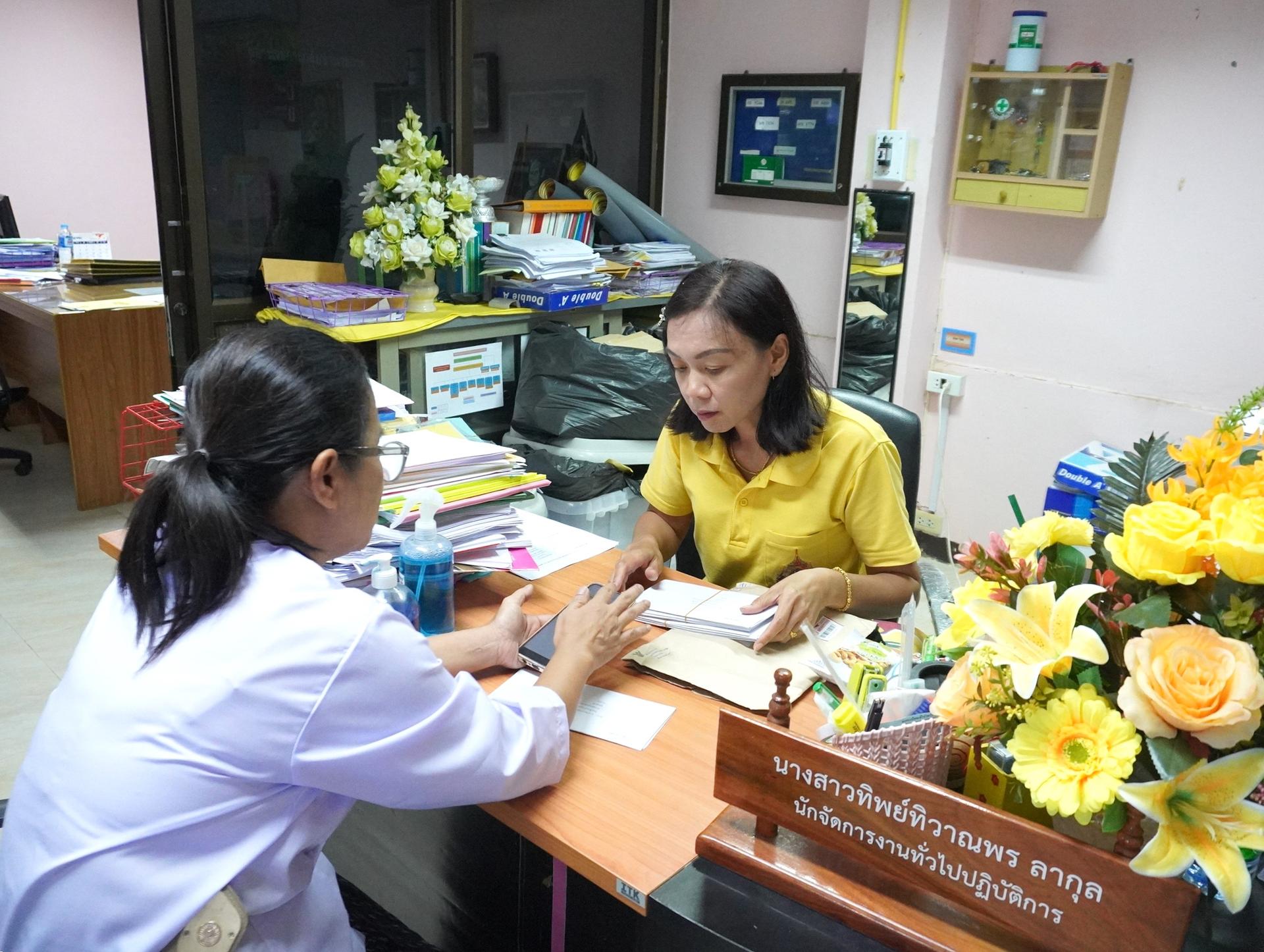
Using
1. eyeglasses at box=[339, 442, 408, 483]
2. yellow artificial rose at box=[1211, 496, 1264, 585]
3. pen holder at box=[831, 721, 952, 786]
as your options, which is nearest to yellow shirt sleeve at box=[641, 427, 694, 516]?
eyeglasses at box=[339, 442, 408, 483]

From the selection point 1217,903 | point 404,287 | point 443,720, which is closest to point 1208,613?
point 1217,903

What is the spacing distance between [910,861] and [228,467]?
0.77 m

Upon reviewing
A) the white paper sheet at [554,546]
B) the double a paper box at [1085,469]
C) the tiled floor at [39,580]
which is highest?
the white paper sheet at [554,546]

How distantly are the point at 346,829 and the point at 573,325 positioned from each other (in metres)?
2.05

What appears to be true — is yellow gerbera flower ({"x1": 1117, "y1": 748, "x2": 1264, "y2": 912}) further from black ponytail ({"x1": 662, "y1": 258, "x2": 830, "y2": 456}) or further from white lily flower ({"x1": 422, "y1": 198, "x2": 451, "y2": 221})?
white lily flower ({"x1": 422, "y1": 198, "x2": 451, "y2": 221})

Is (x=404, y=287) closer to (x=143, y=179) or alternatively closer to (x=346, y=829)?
(x=346, y=829)

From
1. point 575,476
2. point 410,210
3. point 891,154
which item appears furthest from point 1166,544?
point 891,154

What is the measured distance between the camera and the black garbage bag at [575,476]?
9.59ft

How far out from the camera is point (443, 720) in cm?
105

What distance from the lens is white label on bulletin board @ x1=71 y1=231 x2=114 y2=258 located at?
4539 mm

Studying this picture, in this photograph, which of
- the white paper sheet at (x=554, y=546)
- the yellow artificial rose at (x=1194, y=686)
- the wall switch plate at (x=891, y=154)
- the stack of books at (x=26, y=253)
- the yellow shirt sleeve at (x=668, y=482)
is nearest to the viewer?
the yellow artificial rose at (x=1194, y=686)

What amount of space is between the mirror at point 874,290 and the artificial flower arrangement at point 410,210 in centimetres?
136

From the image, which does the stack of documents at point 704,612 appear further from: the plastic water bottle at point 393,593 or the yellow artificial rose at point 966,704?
the yellow artificial rose at point 966,704

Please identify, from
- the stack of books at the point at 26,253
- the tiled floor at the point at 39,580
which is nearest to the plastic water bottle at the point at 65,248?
the stack of books at the point at 26,253
